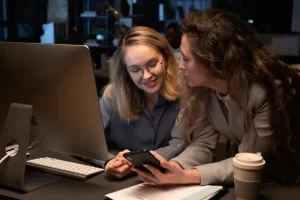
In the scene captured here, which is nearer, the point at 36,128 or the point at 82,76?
the point at 82,76

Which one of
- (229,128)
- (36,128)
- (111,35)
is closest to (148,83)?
(229,128)

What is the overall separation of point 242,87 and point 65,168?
0.64m

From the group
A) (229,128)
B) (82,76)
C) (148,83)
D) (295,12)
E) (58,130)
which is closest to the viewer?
(82,76)

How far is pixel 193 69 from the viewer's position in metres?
1.30

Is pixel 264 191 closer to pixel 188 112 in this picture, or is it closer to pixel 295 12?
pixel 188 112

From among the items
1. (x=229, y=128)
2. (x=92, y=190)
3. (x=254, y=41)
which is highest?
(x=254, y=41)

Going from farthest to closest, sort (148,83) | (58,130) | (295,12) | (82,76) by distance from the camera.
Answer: (295,12), (148,83), (58,130), (82,76)

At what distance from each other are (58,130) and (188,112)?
1.49 ft

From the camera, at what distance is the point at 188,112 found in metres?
1.45

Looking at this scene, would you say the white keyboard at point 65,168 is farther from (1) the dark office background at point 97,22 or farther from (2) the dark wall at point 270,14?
(2) the dark wall at point 270,14

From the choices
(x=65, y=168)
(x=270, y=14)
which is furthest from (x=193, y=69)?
(x=270, y=14)

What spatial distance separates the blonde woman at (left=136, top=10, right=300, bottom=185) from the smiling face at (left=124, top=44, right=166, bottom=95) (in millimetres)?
254

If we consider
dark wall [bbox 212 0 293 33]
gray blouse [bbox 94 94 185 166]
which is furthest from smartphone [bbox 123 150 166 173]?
dark wall [bbox 212 0 293 33]

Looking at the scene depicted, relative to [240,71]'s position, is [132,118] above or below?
below
